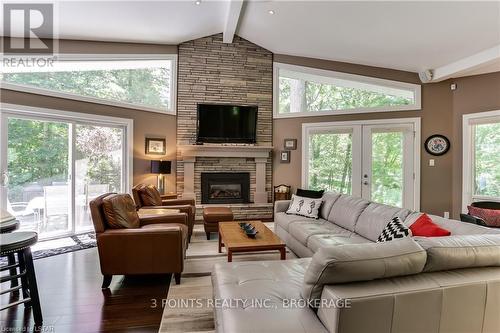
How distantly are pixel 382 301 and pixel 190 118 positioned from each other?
5.34 metres

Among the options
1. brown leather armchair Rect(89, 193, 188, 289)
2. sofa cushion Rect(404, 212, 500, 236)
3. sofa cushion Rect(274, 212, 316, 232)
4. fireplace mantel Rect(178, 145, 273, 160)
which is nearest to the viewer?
sofa cushion Rect(404, 212, 500, 236)

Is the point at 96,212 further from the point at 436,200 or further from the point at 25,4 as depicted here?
the point at 436,200

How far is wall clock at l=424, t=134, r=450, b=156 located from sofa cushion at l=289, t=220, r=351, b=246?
319 centimetres

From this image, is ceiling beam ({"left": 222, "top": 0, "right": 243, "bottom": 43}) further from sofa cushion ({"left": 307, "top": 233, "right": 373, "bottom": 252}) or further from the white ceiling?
sofa cushion ({"left": 307, "top": 233, "right": 373, "bottom": 252})

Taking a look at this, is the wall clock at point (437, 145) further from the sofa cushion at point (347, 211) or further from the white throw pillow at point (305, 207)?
the white throw pillow at point (305, 207)

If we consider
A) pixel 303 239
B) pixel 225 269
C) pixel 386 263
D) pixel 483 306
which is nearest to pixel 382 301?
pixel 386 263

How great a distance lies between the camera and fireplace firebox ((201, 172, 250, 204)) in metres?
6.02

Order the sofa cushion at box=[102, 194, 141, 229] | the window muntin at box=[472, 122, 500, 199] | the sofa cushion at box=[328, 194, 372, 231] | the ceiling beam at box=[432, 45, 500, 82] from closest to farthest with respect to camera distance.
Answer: the sofa cushion at box=[102, 194, 141, 229] < the sofa cushion at box=[328, 194, 372, 231] < the ceiling beam at box=[432, 45, 500, 82] < the window muntin at box=[472, 122, 500, 199]

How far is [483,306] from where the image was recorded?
1.42 m

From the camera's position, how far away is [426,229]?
2.14 metres

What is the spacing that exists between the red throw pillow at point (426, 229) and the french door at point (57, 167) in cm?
487

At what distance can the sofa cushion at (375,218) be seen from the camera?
2.78 metres

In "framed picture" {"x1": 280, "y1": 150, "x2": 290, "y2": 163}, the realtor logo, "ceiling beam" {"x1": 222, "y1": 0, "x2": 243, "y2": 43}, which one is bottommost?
"framed picture" {"x1": 280, "y1": 150, "x2": 290, "y2": 163}

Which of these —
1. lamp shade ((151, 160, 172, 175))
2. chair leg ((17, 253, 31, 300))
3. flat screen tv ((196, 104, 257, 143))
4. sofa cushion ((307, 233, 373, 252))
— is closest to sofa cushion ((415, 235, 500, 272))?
sofa cushion ((307, 233, 373, 252))
